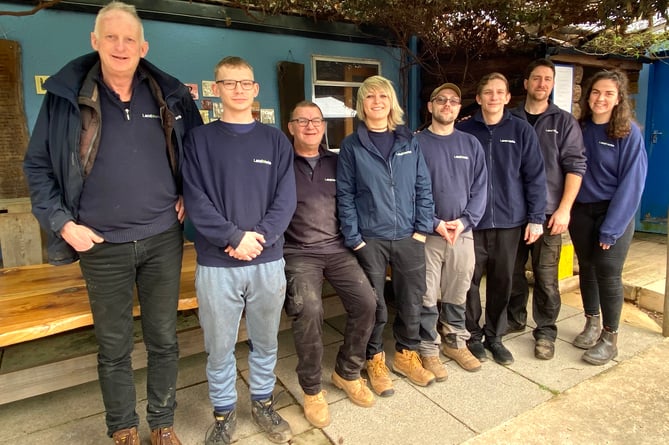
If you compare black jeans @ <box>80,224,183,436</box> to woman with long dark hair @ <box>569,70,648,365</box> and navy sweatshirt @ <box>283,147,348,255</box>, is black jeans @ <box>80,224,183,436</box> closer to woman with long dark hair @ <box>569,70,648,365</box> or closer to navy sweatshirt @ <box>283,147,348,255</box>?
navy sweatshirt @ <box>283,147,348,255</box>

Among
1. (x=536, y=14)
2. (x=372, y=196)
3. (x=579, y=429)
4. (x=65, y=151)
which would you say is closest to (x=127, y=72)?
(x=65, y=151)

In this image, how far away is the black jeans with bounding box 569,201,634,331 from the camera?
3.32 meters

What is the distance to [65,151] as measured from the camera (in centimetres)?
212

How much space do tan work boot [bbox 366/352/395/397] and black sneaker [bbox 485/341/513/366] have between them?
882 millimetres

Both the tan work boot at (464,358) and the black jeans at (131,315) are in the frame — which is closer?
the black jeans at (131,315)

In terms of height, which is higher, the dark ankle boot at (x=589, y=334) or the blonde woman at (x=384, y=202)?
the blonde woman at (x=384, y=202)

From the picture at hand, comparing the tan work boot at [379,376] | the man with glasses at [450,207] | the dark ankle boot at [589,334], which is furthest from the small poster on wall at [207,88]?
the dark ankle boot at [589,334]

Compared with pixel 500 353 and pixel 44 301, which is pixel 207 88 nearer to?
pixel 44 301

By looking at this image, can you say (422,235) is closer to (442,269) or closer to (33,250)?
(442,269)

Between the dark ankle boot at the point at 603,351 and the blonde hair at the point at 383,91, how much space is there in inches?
86.8

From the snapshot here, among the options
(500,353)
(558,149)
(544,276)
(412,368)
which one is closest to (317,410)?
(412,368)

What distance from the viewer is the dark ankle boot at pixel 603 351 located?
3.38m

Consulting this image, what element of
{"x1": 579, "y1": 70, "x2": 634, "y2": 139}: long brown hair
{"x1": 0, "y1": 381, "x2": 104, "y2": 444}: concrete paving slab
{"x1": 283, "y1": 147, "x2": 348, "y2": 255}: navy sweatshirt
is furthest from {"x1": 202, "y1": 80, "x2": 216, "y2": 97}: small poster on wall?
{"x1": 579, "y1": 70, "x2": 634, "y2": 139}: long brown hair

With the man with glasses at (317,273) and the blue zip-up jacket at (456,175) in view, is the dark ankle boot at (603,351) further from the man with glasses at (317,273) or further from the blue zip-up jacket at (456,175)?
the man with glasses at (317,273)
